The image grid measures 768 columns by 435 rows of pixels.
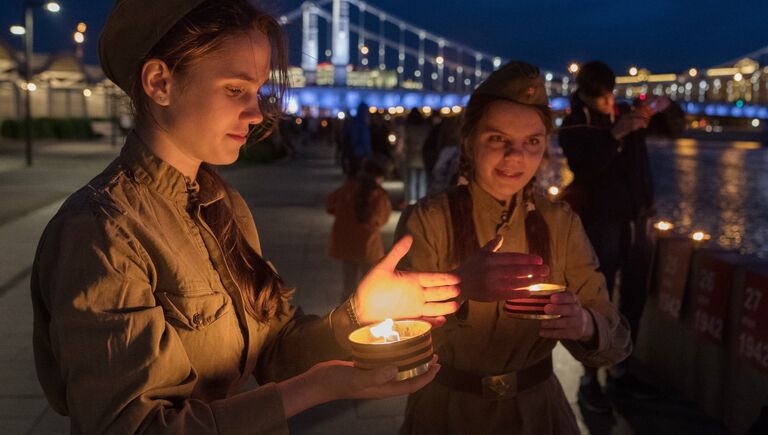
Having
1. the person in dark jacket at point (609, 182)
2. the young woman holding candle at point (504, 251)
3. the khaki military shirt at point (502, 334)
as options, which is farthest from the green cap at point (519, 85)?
the person in dark jacket at point (609, 182)

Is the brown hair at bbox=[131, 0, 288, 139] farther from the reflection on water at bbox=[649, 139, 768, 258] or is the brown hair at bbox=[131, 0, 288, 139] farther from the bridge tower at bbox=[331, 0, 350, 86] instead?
the bridge tower at bbox=[331, 0, 350, 86]

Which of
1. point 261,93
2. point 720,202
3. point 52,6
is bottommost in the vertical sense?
point 720,202

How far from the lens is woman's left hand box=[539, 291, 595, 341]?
193cm

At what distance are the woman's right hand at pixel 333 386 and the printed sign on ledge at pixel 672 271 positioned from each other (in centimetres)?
401

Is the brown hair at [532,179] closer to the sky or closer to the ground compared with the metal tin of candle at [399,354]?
closer to the sky

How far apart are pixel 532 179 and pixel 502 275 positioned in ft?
2.50

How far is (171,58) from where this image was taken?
149 centimetres

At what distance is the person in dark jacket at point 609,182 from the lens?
4.48 meters

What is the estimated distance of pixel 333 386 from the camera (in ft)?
4.69

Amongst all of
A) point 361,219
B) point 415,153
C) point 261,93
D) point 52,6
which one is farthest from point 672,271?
point 52,6

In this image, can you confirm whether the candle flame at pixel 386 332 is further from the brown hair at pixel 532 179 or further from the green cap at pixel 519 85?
the green cap at pixel 519 85

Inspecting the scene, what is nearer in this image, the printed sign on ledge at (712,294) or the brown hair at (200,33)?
the brown hair at (200,33)

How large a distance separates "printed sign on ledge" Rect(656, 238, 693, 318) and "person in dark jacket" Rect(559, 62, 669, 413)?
30cm

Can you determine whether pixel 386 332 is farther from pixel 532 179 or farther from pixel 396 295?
pixel 532 179
